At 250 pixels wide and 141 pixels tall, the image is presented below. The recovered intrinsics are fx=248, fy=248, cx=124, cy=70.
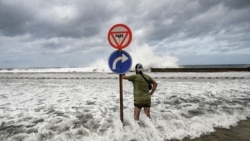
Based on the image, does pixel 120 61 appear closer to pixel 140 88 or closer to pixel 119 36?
pixel 119 36

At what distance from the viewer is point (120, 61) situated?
6117 mm

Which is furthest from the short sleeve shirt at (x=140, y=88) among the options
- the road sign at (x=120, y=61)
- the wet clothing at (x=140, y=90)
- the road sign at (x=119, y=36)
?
the road sign at (x=119, y=36)

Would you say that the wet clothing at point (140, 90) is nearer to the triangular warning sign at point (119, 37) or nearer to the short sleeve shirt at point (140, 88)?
the short sleeve shirt at point (140, 88)

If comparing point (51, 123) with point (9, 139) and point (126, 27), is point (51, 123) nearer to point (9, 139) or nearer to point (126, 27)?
point (9, 139)

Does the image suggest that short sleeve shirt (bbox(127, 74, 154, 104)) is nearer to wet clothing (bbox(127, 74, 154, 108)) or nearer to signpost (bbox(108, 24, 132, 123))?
wet clothing (bbox(127, 74, 154, 108))

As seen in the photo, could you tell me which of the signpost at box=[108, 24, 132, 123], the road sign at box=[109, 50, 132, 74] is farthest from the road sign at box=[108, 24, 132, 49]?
the road sign at box=[109, 50, 132, 74]

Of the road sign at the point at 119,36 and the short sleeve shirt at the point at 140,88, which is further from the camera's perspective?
the short sleeve shirt at the point at 140,88

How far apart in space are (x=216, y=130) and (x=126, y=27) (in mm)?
3461

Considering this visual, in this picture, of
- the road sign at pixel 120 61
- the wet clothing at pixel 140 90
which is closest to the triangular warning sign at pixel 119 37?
the road sign at pixel 120 61

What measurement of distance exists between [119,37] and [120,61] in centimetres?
59

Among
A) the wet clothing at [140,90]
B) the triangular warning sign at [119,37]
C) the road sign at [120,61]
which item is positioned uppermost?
the triangular warning sign at [119,37]

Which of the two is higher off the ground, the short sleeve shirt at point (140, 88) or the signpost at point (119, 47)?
the signpost at point (119, 47)

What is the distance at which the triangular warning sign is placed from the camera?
20.0ft

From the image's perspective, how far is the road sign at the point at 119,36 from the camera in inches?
240
